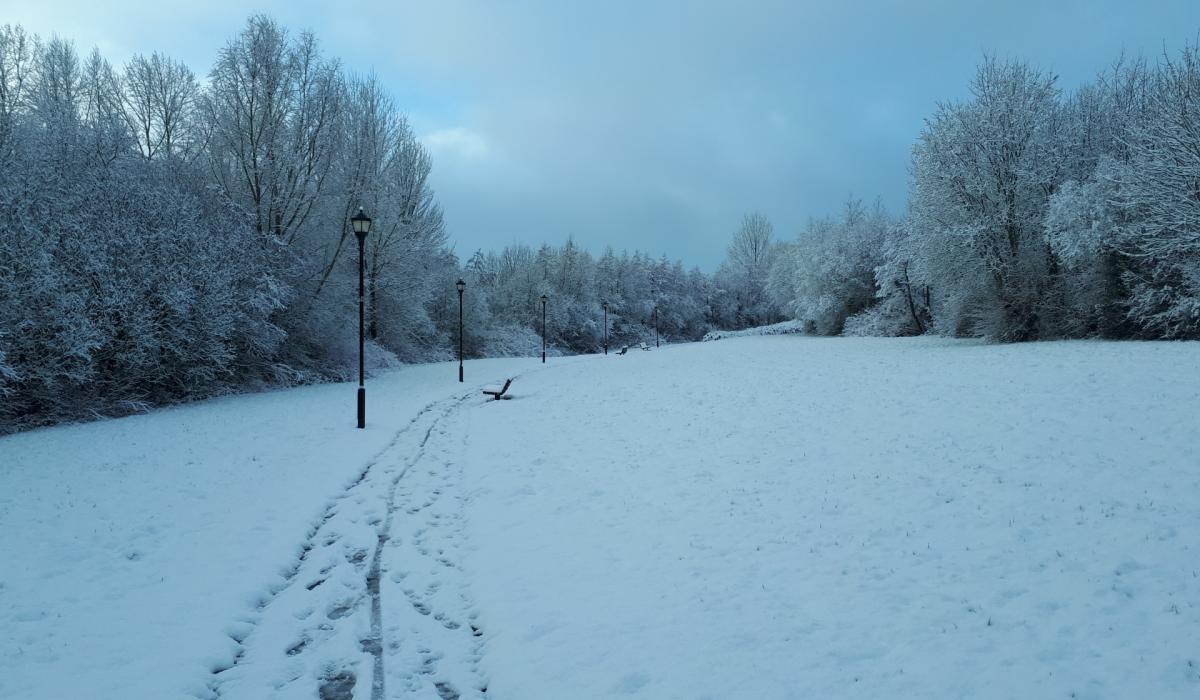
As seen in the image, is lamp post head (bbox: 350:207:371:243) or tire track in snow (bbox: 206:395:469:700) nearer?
tire track in snow (bbox: 206:395:469:700)

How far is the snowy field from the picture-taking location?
12.6ft

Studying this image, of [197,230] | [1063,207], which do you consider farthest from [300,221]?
[1063,207]

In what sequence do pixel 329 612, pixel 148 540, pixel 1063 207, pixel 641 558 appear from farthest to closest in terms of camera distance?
1. pixel 1063 207
2. pixel 148 540
3. pixel 641 558
4. pixel 329 612

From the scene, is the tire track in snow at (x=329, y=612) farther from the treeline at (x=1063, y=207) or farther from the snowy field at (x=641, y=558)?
the treeline at (x=1063, y=207)

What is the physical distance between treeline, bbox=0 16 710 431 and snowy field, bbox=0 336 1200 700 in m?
3.96

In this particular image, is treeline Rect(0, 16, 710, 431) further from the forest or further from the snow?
the snow

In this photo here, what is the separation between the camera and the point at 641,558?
229 inches

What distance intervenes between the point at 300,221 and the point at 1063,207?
89.8 feet

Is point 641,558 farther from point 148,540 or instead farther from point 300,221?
point 300,221

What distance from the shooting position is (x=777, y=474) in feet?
26.6

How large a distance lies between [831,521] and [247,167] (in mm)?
23340

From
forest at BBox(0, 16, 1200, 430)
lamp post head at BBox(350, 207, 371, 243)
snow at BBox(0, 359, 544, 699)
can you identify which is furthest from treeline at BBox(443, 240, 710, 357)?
snow at BBox(0, 359, 544, 699)

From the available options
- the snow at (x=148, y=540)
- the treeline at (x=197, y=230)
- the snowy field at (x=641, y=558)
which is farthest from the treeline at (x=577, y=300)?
the snowy field at (x=641, y=558)

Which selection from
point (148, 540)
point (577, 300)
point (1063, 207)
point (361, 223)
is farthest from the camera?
point (577, 300)
